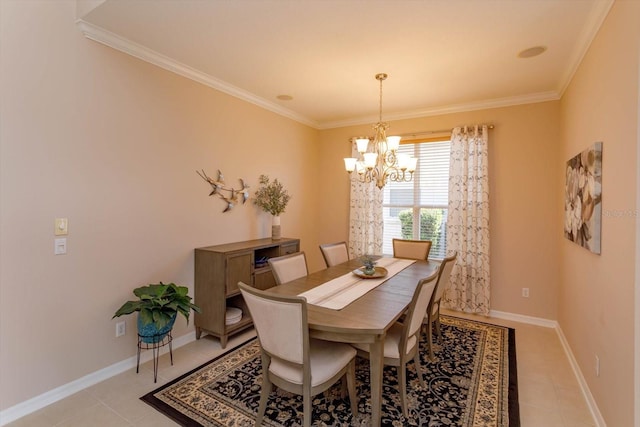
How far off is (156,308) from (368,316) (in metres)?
1.69

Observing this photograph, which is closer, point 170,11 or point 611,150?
point 611,150

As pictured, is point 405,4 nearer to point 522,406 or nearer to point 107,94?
point 107,94

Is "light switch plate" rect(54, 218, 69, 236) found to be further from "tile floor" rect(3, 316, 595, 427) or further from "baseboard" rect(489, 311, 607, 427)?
"baseboard" rect(489, 311, 607, 427)

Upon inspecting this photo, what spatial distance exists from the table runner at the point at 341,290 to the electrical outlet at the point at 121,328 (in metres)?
1.63

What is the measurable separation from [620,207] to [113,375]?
12.4ft

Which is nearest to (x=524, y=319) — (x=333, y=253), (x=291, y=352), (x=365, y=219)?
(x=365, y=219)

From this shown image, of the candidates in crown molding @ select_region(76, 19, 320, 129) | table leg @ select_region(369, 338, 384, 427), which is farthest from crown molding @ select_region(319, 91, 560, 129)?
table leg @ select_region(369, 338, 384, 427)

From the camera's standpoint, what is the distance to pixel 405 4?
81.9 inches

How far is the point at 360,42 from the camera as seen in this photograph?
2578mm

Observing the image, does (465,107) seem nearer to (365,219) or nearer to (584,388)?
(365,219)

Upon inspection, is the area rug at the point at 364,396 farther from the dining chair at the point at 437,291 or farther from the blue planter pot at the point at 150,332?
the blue planter pot at the point at 150,332

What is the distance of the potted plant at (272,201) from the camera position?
4012 millimetres

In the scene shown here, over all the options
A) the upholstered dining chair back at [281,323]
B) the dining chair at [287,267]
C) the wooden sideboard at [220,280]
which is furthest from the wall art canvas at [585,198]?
the wooden sideboard at [220,280]

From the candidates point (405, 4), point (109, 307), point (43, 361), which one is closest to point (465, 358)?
point (405, 4)
